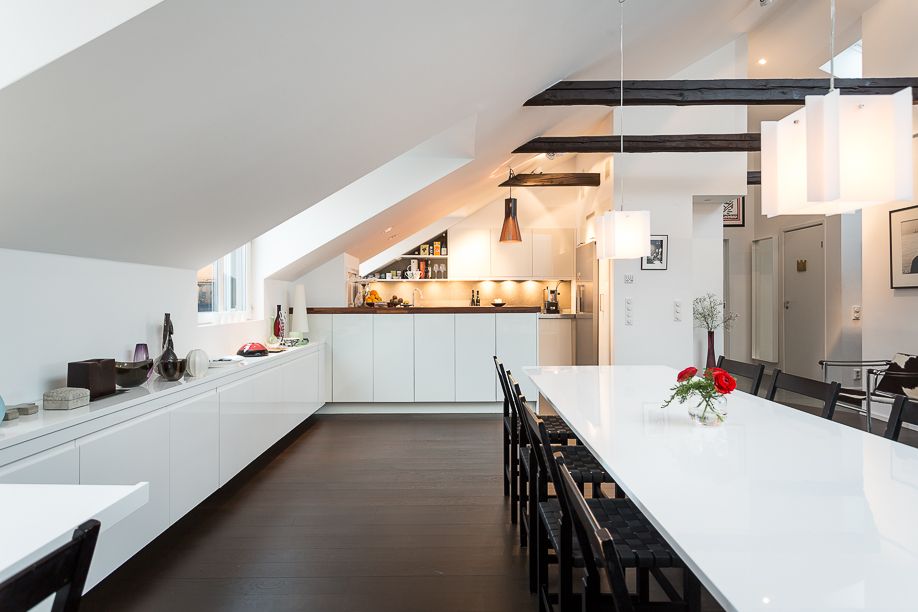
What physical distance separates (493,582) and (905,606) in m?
1.77

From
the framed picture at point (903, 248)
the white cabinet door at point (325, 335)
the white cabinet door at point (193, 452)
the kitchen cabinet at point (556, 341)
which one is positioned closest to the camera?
the white cabinet door at point (193, 452)

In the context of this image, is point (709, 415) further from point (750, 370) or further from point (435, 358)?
point (435, 358)

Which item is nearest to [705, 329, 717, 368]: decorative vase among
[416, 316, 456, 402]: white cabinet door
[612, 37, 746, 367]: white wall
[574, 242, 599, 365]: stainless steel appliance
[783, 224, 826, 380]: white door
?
[612, 37, 746, 367]: white wall

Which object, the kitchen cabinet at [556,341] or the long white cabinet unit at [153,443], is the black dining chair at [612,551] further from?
the kitchen cabinet at [556,341]

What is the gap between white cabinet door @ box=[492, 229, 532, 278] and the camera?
8328mm

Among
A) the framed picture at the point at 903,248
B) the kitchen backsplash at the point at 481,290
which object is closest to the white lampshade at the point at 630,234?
the framed picture at the point at 903,248

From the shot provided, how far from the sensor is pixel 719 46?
20.2ft

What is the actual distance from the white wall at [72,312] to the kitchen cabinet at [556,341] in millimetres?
5364

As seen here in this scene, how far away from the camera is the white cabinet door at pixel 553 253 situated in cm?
831

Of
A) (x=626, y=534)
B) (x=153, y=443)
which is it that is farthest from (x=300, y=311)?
(x=626, y=534)

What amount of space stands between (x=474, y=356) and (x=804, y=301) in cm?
464

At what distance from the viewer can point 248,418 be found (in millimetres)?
3580

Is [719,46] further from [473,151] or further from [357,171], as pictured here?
[357,171]

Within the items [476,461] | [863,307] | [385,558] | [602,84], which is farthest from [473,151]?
[863,307]
